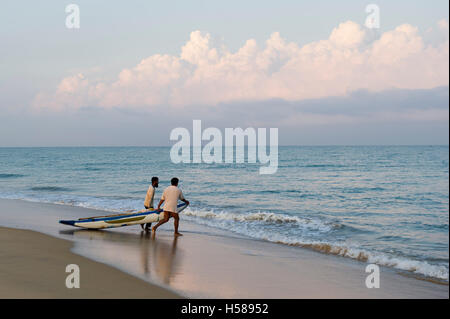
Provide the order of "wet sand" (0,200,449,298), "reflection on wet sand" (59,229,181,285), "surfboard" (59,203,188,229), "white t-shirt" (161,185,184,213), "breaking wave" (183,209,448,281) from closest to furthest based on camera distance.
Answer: "wet sand" (0,200,449,298) → "reflection on wet sand" (59,229,181,285) → "breaking wave" (183,209,448,281) → "white t-shirt" (161,185,184,213) → "surfboard" (59,203,188,229)

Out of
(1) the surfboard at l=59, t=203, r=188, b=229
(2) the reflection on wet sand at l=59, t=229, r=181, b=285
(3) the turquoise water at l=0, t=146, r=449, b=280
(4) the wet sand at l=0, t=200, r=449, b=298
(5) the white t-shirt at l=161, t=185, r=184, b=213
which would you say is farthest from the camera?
(1) the surfboard at l=59, t=203, r=188, b=229

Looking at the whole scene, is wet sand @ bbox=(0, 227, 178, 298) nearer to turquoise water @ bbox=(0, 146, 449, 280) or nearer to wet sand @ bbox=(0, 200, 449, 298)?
wet sand @ bbox=(0, 200, 449, 298)

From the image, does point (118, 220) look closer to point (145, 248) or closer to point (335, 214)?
point (145, 248)

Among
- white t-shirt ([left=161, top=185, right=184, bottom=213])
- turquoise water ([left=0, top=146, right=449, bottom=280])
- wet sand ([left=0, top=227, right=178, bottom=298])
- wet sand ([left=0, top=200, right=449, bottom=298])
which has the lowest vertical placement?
turquoise water ([left=0, top=146, right=449, bottom=280])

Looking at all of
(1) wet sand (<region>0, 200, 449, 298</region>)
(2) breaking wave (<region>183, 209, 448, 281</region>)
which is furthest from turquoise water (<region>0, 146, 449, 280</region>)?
(1) wet sand (<region>0, 200, 449, 298</region>)

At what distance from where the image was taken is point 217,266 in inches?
315

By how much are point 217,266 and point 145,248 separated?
231cm

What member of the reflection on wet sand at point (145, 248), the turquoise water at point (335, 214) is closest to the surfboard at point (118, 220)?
the reflection on wet sand at point (145, 248)

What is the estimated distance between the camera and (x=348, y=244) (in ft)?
36.4

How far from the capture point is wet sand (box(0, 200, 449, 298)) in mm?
6520

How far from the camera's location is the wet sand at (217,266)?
257 inches

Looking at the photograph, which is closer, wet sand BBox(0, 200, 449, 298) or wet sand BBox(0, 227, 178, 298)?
wet sand BBox(0, 227, 178, 298)

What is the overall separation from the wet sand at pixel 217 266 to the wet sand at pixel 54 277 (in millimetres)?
27

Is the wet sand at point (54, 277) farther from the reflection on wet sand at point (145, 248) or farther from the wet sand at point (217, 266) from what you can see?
the reflection on wet sand at point (145, 248)
